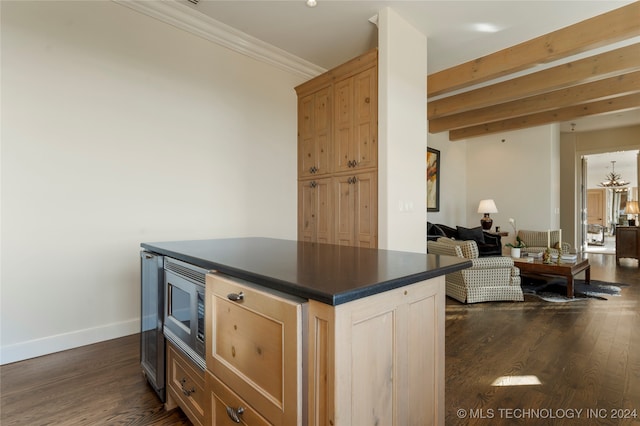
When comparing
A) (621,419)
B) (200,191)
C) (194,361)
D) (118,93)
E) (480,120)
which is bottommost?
(621,419)

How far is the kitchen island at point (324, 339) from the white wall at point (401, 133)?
166 centimetres

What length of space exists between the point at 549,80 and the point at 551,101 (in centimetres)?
103

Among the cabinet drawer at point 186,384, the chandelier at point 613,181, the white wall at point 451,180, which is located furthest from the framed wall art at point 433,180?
the chandelier at point 613,181

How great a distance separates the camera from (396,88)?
2969mm

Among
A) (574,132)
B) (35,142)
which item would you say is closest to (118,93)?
(35,142)

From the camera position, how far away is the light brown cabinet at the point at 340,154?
3076mm

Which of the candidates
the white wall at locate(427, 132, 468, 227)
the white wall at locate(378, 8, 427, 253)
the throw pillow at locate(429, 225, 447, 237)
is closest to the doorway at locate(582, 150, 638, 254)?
the white wall at locate(427, 132, 468, 227)

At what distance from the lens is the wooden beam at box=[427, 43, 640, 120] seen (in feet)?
11.3

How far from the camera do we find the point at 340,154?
11.1ft

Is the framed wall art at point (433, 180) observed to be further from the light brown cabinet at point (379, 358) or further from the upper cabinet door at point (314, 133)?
the light brown cabinet at point (379, 358)

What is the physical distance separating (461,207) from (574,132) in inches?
133

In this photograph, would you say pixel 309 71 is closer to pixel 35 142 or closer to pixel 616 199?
pixel 35 142

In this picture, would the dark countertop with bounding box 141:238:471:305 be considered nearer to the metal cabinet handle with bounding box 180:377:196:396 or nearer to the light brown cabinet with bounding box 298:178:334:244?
the metal cabinet handle with bounding box 180:377:196:396

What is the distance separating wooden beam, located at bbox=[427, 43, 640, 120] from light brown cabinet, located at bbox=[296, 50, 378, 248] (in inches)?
95.2
